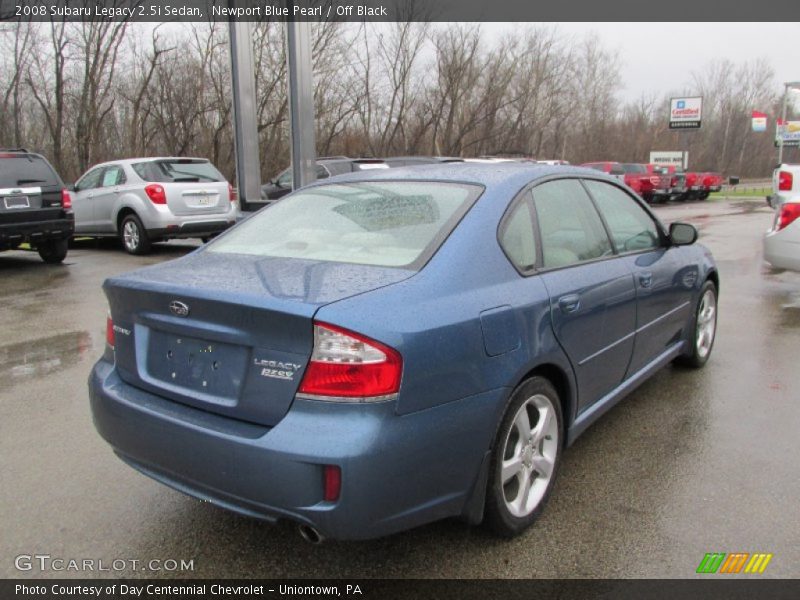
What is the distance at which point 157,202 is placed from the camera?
11.0 metres

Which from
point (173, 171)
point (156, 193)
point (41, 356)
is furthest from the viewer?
point (173, 171)

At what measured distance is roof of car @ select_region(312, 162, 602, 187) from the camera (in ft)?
10.1

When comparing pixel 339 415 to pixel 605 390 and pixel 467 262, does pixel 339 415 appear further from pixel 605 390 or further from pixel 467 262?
pixel 605 390

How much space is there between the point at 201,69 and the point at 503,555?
32567 millimetres

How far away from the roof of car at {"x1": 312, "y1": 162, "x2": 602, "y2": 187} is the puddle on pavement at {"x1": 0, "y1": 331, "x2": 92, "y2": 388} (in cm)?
302

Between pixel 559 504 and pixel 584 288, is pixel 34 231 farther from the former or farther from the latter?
pixel 559 504

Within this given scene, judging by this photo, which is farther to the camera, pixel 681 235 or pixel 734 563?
pixel 681 235

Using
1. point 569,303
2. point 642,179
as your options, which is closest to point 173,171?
point 569,303

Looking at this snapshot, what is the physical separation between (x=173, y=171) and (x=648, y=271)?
967 centimetres

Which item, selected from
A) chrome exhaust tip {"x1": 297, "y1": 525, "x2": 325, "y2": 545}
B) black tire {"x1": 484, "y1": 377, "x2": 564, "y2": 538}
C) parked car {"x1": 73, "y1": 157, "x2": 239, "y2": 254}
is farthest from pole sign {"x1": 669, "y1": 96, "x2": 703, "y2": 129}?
chrome exhaust tip {"x1": 297, "y1": 525, "x2": 325, "y2": 545}

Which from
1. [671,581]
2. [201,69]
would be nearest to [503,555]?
[671,581]

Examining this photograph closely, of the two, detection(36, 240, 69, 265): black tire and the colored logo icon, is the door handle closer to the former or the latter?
the colored logo icon

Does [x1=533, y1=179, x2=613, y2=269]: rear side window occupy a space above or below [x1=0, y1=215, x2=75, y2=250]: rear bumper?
above

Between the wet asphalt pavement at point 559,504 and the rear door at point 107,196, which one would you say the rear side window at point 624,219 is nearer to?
the wet asphalt pavement at point 559,504
